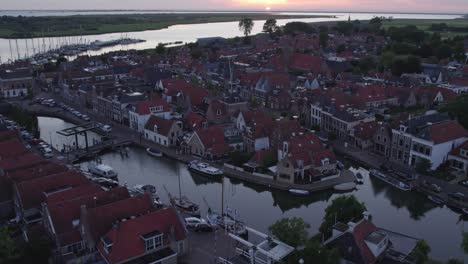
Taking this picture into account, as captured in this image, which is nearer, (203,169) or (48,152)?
(203,169)

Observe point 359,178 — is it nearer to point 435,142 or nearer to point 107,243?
point 435,142

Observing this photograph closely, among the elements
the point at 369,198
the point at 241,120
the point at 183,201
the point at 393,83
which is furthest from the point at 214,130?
the point at 393,83

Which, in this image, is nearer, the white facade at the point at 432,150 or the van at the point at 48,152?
the white facade at the point at 432,150

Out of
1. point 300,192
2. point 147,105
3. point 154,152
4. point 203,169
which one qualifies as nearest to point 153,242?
point 300,192

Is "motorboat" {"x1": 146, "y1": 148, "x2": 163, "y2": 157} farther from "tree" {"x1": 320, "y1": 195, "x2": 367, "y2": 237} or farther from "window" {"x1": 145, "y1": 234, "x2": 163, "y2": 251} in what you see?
"tree" {"x1": 320, "y1": 195, "x2": 367, "y2": 237}

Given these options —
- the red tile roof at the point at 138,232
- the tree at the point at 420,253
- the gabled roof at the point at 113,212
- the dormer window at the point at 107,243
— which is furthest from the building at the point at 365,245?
the dormer window at the point at 107,243

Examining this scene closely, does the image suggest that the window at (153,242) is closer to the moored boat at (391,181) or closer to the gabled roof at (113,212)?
the gabled roof at (113,212)
